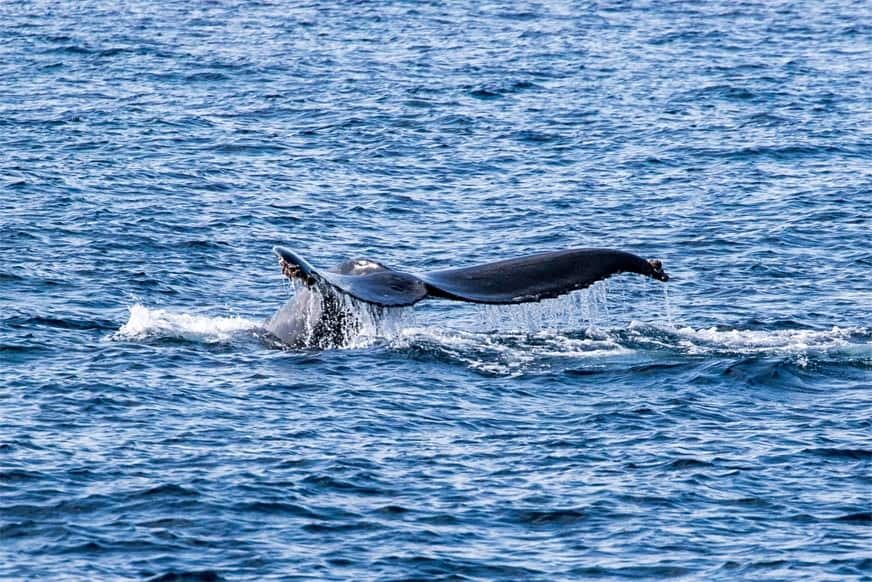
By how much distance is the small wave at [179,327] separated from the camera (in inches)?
803

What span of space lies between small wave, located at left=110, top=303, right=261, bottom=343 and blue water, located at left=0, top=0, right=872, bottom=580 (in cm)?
8

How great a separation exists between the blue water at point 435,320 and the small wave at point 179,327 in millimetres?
81

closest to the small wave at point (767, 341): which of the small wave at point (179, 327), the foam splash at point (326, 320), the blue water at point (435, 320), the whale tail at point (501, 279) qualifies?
the blue water at point (435, 320)

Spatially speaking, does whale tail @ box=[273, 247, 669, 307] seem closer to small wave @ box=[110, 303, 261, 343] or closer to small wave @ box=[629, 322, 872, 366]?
small wave @ box=[629, 322, 872, 366]

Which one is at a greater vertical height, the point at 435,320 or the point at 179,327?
the point at 179,327

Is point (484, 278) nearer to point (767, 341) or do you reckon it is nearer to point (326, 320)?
point (326, 320)

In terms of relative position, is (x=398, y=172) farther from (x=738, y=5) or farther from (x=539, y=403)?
(x=738, y=5)

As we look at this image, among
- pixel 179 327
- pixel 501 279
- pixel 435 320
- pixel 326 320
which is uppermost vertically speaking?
pixel 501 279

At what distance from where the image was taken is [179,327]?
20.9 meters

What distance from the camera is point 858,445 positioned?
16.8m

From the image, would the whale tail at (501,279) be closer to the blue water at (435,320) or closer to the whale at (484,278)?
the whale at (484,278)

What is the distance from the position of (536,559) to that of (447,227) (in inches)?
550

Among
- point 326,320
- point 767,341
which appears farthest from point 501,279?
point 767,341

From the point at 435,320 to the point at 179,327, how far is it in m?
3.09
